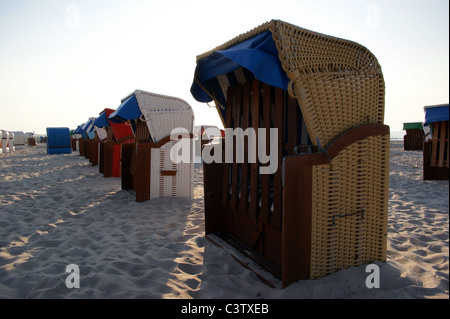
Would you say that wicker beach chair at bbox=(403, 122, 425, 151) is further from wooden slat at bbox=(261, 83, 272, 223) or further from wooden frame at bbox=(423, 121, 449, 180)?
wooden slat at bbox=(261, 83, 272, 223)

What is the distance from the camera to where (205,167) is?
11.2 feet

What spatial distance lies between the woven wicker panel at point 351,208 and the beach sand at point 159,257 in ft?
0.48

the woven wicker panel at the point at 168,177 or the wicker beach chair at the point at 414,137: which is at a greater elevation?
the wicker beach chair at the point at 414,137

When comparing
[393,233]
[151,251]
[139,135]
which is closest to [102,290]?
[151,251]

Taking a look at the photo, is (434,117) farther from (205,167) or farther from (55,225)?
(55,225)

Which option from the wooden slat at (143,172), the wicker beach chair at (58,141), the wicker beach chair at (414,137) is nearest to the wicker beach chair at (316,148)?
the wooden slat at (143,172)

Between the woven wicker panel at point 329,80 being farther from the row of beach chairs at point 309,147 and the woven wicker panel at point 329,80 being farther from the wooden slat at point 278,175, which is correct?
the wooden slat at point 278,175

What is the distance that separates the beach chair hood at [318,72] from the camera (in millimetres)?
2043

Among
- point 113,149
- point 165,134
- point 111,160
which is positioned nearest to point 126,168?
point 165,134

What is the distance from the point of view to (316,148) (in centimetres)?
225

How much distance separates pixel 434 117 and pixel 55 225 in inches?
319

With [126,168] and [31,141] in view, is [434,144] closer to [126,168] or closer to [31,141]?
[126,168]

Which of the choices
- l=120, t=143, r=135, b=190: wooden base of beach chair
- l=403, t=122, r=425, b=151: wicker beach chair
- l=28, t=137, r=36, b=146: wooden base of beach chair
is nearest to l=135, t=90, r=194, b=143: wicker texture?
l=120, t=143, r=135, b=190: wooden base of beach chair

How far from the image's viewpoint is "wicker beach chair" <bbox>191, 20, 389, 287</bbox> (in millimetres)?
2092
